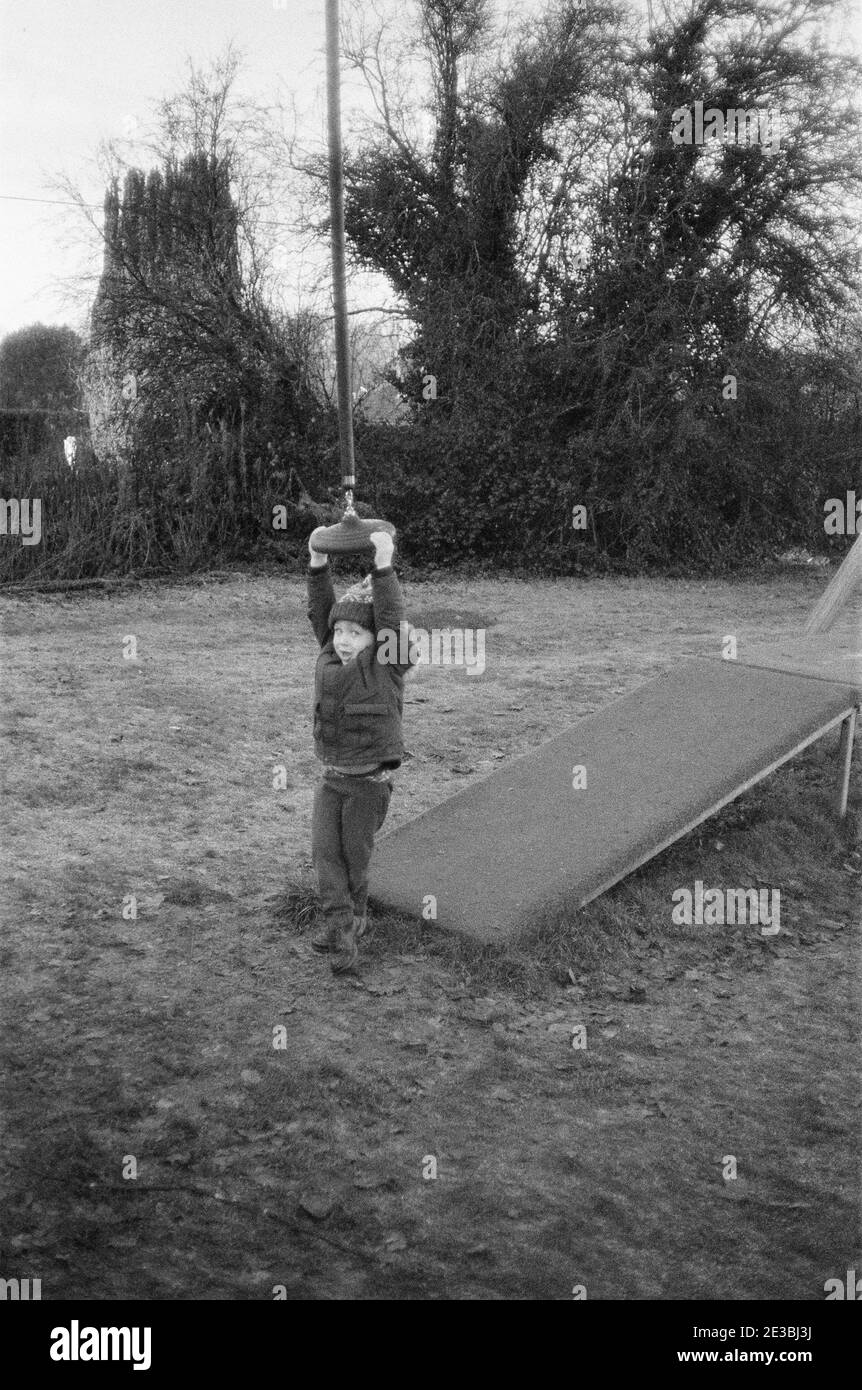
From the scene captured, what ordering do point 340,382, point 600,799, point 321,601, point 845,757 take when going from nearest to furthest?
point 321,601
point 340,382
point 600,799
point 845,757

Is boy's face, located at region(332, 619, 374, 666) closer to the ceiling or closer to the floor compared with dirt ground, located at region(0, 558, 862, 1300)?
closer to the ceiling

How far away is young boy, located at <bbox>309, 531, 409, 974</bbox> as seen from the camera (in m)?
4.80

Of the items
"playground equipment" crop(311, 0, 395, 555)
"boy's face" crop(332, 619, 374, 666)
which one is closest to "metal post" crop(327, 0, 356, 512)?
"playground equipment" crop(311, 0, 395, 555)

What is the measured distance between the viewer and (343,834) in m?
4.96

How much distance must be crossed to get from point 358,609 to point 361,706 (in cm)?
38

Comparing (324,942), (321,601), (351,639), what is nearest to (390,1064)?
(324,942)

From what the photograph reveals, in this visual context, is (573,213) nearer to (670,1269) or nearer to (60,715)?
(60,715)

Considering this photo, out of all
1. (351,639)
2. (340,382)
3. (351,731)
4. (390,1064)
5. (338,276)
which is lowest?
(390,1064)

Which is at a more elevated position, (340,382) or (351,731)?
(340,382)

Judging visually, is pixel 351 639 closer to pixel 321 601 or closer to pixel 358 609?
pixel 358 609

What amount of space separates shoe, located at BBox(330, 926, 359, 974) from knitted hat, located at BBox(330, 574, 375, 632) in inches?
49.1

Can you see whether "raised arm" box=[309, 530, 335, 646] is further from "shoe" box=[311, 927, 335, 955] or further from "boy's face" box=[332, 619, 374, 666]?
"shoe" box=[311, 927, 335, 955]

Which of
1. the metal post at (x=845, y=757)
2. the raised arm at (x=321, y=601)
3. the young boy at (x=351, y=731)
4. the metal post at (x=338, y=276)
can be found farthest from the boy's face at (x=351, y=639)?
the metal post at (x=845, y=757)

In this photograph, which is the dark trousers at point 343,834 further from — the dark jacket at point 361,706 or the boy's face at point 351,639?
the boy's face at point 351,639
